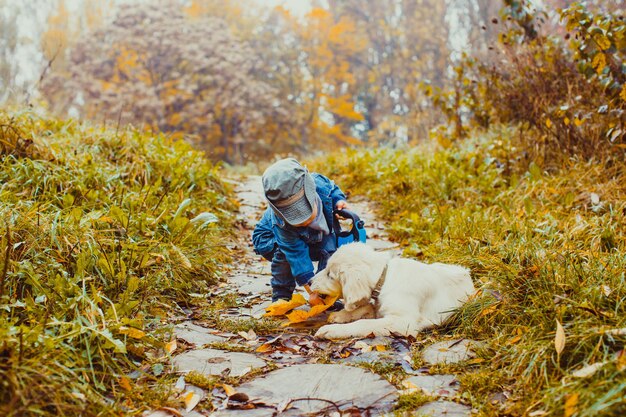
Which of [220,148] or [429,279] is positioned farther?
[220,148]

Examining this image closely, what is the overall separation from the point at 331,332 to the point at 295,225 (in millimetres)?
931

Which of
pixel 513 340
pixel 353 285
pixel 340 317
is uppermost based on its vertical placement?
pixel 513 340

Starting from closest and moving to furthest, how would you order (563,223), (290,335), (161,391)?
(161,391), (290,335), (563,223)

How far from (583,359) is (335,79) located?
25352 millimetres

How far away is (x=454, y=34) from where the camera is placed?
24047 mm

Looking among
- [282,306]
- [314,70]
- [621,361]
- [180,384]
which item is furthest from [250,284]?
[314,70]

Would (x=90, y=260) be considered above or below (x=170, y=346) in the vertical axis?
above

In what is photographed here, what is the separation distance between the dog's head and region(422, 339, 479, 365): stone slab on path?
0.57 metres

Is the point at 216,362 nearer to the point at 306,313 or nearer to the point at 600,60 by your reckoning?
Answer: the point at 306,313

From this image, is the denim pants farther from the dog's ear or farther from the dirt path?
the dog's ear

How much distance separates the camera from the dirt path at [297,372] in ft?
8.40

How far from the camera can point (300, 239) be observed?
4375 millimetres

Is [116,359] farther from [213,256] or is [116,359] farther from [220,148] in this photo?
[220,148]

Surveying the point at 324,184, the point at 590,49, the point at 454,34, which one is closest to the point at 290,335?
the point at 324,184
